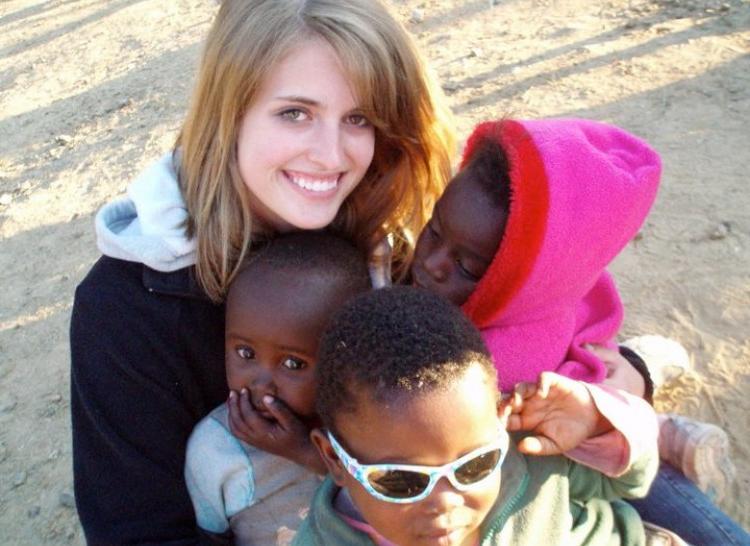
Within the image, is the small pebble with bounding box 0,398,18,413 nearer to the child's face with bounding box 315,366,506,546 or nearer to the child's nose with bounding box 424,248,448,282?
the child's nose with bounding box 424,248,448,282

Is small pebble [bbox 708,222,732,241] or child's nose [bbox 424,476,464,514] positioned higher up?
child's nose [bbox 424,476,464,514]

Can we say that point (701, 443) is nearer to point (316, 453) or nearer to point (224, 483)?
point (316, 453)

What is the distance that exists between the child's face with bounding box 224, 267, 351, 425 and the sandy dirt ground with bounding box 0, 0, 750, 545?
1.70 m

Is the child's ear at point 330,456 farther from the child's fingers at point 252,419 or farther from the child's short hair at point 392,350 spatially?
the child's fingers at point 252,419

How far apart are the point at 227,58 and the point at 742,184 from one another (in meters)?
3.13

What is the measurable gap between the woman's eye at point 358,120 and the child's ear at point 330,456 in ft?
2.91

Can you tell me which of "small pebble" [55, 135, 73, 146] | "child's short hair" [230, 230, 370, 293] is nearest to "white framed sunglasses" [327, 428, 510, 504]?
"child's short hair" [230, 230, 370, 293]

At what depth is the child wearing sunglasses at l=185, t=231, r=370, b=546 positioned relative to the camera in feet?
5.87

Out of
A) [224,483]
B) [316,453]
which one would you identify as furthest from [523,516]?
[224,483]

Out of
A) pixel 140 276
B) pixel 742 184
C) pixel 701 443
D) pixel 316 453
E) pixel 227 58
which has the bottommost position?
pixel 742 184

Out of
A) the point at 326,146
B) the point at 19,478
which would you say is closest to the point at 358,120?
the point at 326,146

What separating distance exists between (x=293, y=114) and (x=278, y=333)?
1.94 ft

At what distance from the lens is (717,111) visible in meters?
4.54

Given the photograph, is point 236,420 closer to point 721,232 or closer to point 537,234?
point 537,234
